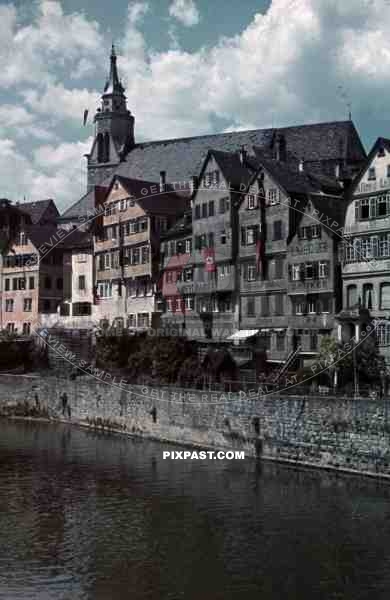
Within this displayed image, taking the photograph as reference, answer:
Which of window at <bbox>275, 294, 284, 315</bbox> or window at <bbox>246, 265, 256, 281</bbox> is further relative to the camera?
window at <bbox>246, 265, 256, 281</bbox>

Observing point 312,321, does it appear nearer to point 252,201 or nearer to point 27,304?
point 252,201

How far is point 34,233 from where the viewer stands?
102 meters

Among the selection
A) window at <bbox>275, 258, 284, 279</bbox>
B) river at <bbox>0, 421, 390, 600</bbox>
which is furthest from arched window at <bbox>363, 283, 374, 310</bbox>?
river at <bbox>0, 421, 390, 600</bbox>

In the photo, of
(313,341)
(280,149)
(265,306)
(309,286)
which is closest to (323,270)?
(309,286)

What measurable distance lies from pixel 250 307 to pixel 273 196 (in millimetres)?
8840

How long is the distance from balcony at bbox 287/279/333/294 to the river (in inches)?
654

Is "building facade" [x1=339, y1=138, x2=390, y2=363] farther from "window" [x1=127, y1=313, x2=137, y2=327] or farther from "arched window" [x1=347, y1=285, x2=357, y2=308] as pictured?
"window" [x1=127, y1=313, x2=137, y2=327]

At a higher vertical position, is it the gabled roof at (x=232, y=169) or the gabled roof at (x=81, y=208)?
the gabled roof at (x=81, y=208)

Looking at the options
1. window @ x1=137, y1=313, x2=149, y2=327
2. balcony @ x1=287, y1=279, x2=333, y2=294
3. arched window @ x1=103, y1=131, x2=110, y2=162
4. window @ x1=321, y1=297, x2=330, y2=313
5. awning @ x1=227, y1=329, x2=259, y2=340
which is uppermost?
arched window @ x1=103, y1=131, x2=110, y2=162

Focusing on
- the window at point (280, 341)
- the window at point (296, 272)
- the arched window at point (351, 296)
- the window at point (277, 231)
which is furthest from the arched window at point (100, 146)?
the arched window at point (351, 296)

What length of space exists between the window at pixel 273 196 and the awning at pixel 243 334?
9903 mm

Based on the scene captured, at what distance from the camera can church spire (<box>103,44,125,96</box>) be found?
123 metres

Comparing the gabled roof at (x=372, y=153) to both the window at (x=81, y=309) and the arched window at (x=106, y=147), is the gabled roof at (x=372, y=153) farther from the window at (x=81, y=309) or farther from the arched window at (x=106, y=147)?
the arched window at (x=106, y=147)

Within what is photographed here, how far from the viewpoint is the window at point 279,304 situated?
68062mm
